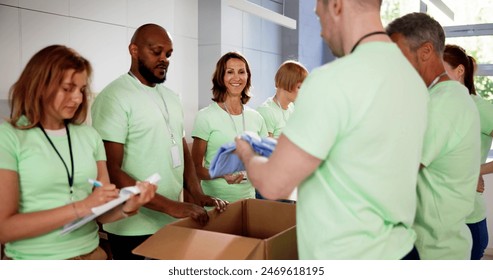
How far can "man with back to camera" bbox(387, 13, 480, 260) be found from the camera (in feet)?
4.43

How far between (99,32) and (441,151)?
230 cm

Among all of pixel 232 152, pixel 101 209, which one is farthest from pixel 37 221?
pixel 232 152

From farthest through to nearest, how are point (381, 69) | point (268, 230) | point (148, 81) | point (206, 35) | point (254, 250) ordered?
point (206, 35) < point (148, 81) < point (268, 230) < point (254, 250) < point (381, 69)

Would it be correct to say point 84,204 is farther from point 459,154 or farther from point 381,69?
point 459,154

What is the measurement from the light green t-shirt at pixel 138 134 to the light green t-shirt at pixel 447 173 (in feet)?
3.60

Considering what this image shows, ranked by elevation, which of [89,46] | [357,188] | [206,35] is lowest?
[357,188]

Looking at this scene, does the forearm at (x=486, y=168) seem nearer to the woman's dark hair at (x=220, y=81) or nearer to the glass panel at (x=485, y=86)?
the woman's dark hair at (x=220, y=81)

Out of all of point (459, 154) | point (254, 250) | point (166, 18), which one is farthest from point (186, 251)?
point (166, 18)

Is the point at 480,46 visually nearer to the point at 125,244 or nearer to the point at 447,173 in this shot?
the point at 447,173

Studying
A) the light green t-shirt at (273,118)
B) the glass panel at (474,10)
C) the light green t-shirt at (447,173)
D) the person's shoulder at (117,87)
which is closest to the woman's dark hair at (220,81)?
the light green t-shirt at (273,118)

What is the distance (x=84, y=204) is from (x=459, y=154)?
116cm

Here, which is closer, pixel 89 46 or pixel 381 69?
pixel 381 69
